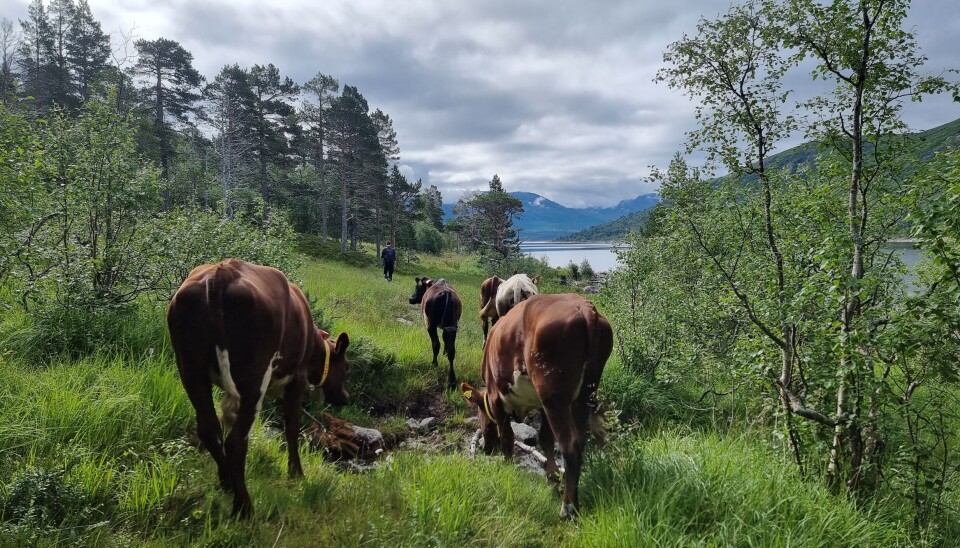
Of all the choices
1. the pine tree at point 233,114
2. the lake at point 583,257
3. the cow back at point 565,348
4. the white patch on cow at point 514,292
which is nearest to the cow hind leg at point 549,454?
the cow back at point 565,348

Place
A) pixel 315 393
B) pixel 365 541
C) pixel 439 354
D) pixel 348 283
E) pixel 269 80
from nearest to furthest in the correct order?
pixel 365 541
pixel 315 393
pixel 439 354
pixel 348 283
pixel 269 80

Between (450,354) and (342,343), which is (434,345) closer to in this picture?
(450,354)

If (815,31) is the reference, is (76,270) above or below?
below

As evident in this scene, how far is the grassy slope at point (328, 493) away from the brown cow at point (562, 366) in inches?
15.1

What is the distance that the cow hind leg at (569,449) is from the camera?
347 cm

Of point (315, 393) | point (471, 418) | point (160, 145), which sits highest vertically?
point (160, 145)

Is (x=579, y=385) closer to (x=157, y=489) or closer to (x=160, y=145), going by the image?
(x=157, y=489)

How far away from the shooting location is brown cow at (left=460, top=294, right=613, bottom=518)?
3.65 m

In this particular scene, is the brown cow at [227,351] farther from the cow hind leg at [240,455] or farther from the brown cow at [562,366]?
the brown cow at [562,366]

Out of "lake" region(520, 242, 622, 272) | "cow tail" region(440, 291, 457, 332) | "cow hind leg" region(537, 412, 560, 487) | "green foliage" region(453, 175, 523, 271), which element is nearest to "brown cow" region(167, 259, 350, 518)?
"cow hind leg" region(537, 412, 560, 487)

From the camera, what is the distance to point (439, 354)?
9.16 m

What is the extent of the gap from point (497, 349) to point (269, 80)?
40218mm

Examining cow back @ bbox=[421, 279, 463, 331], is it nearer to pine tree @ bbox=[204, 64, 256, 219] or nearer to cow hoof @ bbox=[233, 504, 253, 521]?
cow hoof @ bbox=[233, 504, 253, 521]

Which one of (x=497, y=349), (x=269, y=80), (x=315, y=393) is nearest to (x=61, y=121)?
(x=315, y=393)
